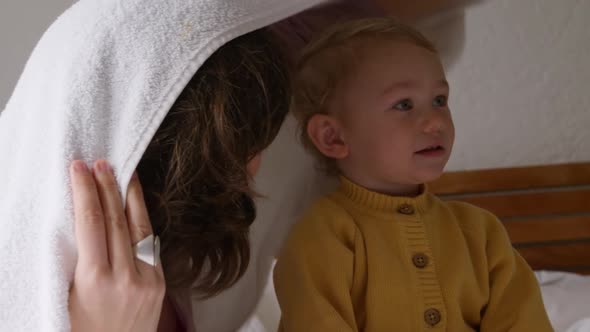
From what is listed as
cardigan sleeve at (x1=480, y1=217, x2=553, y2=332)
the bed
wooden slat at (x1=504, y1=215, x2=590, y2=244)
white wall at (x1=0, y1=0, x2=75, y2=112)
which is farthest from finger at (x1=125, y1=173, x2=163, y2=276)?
wooden slat at (x1=504, y1=215, x2=590, y2=244)

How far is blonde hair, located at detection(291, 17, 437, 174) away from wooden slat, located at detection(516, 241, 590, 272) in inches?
56.7

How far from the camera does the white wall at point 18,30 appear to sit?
1785 mm

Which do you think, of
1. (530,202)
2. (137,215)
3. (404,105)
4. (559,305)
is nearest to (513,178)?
(530,202)

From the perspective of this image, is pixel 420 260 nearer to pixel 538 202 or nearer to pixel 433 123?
pixel 433 123

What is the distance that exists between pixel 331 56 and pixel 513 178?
4.73 feet

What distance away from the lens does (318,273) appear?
1021mm

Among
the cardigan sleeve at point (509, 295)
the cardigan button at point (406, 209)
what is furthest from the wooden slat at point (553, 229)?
the cardigan button at point (406, 209)

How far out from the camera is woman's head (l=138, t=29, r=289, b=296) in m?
0.80

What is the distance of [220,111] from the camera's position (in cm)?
81

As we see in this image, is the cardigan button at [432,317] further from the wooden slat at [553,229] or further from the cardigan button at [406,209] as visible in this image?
the wooden slat at [553,229]

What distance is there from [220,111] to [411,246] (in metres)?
0.40

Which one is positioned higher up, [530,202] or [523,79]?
[523,79]

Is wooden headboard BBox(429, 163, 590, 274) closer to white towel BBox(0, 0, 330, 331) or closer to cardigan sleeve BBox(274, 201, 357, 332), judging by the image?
cardigan sleeve BBox(274, 201, 357, 332)

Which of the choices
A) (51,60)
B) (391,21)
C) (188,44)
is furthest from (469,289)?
(51,60)
